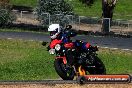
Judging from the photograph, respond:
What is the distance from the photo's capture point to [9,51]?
28.2 metres

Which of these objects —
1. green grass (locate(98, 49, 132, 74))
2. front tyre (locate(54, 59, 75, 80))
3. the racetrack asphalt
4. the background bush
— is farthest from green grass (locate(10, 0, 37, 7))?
front tyre (locate(54, 59, 75, 80))

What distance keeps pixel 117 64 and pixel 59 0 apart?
2766cm

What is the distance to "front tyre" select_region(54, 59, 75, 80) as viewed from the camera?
15.2m

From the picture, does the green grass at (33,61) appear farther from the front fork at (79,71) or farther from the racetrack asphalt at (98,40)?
the front fork at (79,71)

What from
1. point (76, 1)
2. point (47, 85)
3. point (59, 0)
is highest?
point (47, 85)

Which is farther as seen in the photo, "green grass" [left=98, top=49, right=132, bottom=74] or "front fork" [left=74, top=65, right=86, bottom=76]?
"green grass" [left=98, top=49, right=132, bottom=74]

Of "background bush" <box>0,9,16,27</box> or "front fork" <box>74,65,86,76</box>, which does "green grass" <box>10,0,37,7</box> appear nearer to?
"background bush" <box>0,9,16,27</box>

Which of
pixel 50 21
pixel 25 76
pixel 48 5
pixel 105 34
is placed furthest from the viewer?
pixel 48 5

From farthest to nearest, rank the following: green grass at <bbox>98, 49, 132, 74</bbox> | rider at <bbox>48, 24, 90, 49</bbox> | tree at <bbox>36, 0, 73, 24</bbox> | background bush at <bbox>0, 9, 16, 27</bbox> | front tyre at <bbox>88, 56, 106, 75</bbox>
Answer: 1. tree at <bbox>36, 0, 73, 24</bbox>
2. background bush at <bbox>0, 9, 16, 27</bbox>
3. green grass at <bbox>98, 49, 132, 74</bbox>
4. front tyre at <bbox>88, 56, 106, 75</bbox>
5. rider at <bbox>48, 24, 90, 49</bbox>

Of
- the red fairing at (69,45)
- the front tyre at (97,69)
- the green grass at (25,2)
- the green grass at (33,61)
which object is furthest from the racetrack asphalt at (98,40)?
the green grass at (25,2)

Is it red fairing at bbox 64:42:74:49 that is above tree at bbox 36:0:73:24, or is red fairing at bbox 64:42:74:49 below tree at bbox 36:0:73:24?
above

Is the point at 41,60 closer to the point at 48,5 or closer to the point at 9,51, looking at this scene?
the point at 9,51

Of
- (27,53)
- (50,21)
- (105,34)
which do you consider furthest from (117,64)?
(50,21)

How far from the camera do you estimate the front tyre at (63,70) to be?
15242 millimetres
